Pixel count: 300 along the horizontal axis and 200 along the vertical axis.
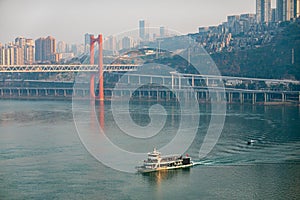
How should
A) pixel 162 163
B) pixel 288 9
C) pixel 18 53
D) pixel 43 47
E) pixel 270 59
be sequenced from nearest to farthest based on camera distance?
1. pixel 162 163
2. pixel 270 59
3. pixel 288 9
4. pixel 18 53
5. pixel 43 47

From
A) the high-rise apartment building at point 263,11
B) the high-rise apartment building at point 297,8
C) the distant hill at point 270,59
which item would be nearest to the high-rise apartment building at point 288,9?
the high-rise apartment building at point 297,8

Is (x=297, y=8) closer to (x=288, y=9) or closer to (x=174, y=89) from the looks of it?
(x=288, y=9)

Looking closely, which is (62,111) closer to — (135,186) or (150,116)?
(150,116)

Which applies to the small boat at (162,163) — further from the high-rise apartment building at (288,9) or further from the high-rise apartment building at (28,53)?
the high-rise apartment building at (28,53)

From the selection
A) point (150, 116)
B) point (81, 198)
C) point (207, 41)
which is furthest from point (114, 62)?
point (81, 198)

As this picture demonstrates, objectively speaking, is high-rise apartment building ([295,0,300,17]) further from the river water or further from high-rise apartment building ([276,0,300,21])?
the river water

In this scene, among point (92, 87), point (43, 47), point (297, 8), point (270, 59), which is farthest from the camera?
point (43, 47)

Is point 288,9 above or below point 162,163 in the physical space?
above

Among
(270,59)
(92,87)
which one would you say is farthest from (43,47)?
(270,59)
